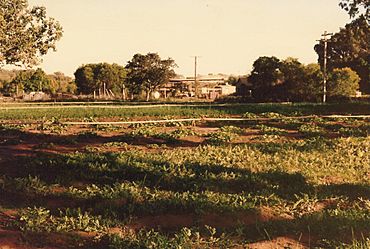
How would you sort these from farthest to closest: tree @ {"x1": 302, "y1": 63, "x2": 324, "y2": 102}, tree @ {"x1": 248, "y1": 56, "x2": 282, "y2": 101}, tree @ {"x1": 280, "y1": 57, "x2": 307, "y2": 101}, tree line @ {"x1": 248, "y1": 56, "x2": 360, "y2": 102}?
1. tree @ {"x1": 248, "y1": 56, "x2": 282, "y2": 101}
2. tree @ {"x1": 280, "y1": 57, "x2": 307, "y2": 101}
3. tree line @ {"x1": 248, "y1": 56, "x2": 360, "y2": 102}
4. tree @ {"x1": 302, "y1": 63, "x2": 324, "y2": 102}

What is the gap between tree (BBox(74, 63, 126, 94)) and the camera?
86.1 m

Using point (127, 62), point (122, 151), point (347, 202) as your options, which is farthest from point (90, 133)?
point (127, 62)

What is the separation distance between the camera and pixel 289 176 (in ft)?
34.8

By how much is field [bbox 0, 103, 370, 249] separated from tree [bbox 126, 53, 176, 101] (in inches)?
2134

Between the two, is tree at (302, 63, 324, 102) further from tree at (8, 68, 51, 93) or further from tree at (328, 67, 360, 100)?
tree at (8, 68, 51, 93)

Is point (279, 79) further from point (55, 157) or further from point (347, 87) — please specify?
point (55, 157)

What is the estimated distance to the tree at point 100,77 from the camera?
3391 inches

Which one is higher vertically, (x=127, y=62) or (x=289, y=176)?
(x=127, y=62)

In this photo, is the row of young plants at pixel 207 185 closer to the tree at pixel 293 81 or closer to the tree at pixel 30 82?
the tree at pixel 293 81

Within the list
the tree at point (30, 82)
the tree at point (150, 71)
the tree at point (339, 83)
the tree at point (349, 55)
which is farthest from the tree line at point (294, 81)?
the tree at point (30, 82)

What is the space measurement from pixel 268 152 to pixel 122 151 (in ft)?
14.6

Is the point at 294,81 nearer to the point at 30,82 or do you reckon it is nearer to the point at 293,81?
the point at 293,81

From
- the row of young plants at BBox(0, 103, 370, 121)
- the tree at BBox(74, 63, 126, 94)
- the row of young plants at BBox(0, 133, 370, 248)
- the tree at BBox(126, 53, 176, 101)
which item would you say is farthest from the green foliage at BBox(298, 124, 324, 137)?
the tree at BBox(74, 63, 126, 94)

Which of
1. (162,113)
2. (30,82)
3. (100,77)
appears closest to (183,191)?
(162,113)
